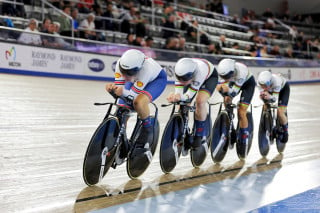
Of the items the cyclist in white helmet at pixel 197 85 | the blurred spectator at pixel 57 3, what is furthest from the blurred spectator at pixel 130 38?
the cyclist in white helmet at pixel 197 85

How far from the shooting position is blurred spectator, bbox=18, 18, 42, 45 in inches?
380

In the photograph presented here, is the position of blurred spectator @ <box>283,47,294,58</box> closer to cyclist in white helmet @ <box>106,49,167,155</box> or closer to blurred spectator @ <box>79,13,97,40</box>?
blurred spectator @ <box>79,13,97,40</box>

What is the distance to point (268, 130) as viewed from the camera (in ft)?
17.2

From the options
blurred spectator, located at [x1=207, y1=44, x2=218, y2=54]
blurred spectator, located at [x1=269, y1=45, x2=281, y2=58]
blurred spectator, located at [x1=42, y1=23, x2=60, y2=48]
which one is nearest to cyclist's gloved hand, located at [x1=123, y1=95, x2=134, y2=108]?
blurred spectator, located at [x1=42, y1=23, x2=60, y2=48]

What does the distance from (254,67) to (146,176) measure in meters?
12.3

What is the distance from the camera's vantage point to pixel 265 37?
68.3 ft

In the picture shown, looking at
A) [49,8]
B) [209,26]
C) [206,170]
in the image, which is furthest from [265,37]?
[206,170]

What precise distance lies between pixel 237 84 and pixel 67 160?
191cm

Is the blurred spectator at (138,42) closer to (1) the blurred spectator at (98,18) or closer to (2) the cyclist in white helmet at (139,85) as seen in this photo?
(1) the blurred spectator at (98,18)

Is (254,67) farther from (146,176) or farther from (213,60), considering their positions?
(146,176)

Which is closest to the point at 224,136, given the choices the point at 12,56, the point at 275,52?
the point at 12,56

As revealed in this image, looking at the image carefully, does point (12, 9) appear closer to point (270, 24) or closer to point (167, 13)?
point (167, 13)

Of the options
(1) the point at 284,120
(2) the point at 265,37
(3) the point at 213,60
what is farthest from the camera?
(2) the point at 265,37

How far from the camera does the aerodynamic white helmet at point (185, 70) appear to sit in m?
3.71
